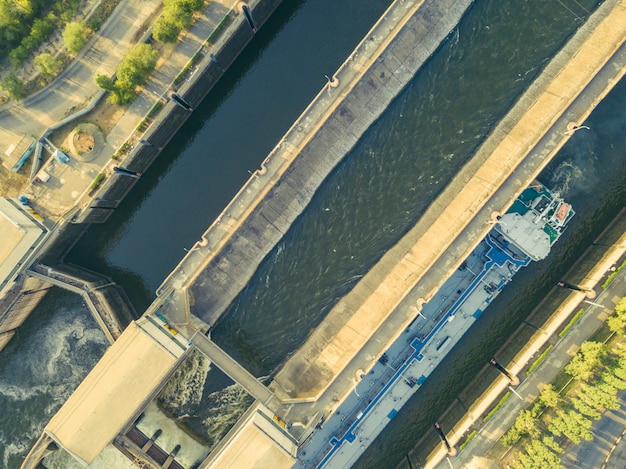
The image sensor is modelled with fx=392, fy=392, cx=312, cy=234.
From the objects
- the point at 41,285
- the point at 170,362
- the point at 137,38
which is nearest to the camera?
the point at 170,362

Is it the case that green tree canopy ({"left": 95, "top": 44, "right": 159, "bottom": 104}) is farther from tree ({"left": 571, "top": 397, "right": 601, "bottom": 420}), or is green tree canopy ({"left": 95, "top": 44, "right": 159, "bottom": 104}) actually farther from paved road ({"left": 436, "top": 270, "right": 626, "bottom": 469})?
tree ({"left": 571, "top": 397, "right": 601, "bottom": 420})

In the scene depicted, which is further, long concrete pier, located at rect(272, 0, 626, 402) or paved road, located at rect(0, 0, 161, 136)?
paved road, located at rect(0, 0, 161, 136)

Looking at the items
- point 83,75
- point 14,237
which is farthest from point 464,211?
point 14,237

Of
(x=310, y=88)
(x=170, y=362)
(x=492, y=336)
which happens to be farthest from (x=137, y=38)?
(x=492, y=336)

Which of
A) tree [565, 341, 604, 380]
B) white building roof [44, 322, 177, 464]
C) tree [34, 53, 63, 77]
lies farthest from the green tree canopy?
tree [565, 341, 604, 380]

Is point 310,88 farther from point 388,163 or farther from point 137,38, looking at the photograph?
point 137,38

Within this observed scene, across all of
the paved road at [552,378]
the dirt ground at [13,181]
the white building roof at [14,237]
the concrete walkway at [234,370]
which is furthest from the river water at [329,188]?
the dirt ground at [13,181]

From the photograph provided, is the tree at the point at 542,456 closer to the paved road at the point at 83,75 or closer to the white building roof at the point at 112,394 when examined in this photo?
the white building roof at the point at 112,394
